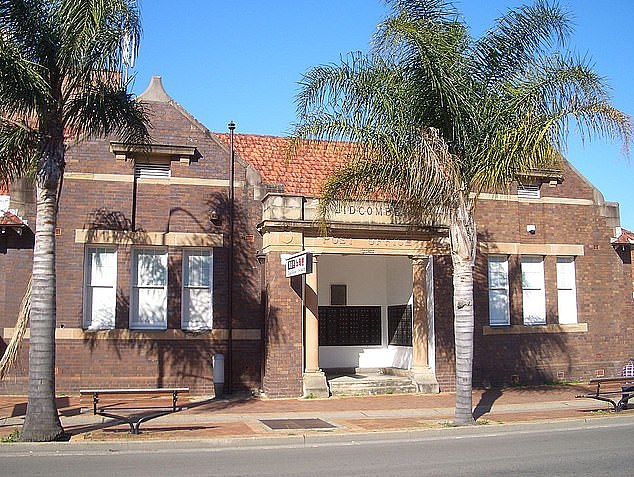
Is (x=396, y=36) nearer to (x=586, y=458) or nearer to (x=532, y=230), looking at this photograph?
(x=586, y=458)

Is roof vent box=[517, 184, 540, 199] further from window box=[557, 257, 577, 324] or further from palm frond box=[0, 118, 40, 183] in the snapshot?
palm frond box=[0, 118, 40, 183]

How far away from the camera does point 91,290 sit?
1831cm

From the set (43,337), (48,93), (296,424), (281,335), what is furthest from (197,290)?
(48,93)

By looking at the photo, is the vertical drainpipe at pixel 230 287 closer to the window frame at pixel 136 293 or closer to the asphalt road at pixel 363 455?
the window frame at pixel 136 293

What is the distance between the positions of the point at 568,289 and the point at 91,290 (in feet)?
46.3

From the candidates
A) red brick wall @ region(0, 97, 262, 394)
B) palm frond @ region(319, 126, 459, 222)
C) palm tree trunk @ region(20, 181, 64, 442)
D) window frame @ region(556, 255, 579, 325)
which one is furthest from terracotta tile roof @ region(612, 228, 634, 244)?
palm tree trunk @ region(20, 181, 64, 442)

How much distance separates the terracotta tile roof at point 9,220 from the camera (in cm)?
1751

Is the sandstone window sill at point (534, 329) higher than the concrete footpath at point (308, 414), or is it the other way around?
the sandstone window sill at point (534, 329)

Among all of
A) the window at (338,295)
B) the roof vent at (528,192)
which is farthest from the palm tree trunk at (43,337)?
the roof vent at (528,192)

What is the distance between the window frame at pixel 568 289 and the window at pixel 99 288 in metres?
13.2

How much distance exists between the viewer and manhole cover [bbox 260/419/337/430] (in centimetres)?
1358

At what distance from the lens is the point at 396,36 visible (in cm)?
1352

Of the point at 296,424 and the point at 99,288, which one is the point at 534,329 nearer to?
the point at 296,424

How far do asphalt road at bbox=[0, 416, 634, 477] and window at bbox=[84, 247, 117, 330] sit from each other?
7.07 m
